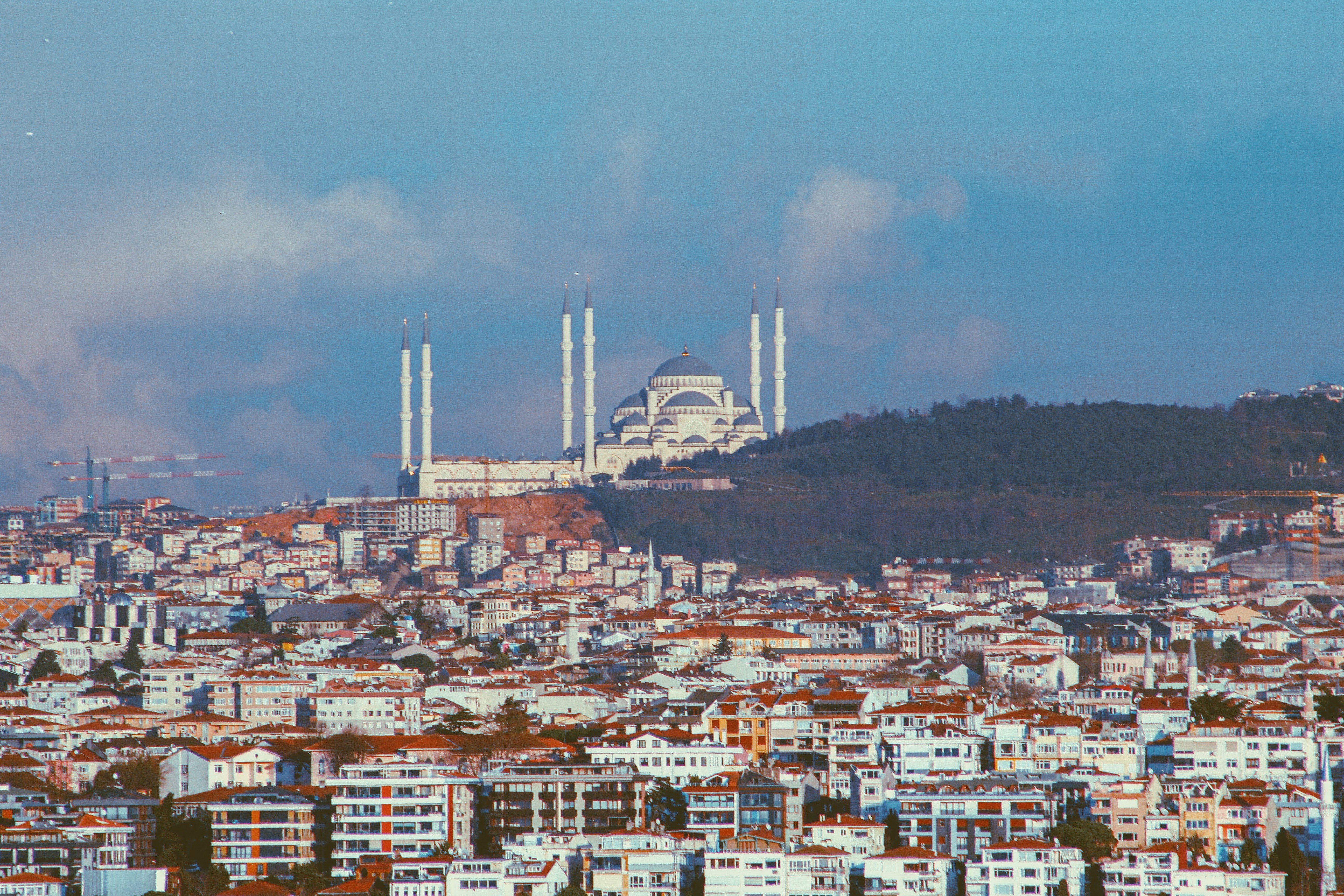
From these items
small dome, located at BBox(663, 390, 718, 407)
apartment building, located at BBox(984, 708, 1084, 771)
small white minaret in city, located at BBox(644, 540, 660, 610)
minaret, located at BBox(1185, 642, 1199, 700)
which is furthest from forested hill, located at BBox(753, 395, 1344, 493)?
apartment building, located at BBox(984, 708, 1084, 771)

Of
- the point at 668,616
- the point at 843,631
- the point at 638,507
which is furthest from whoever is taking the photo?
the point at 638,507

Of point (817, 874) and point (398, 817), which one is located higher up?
point (398, 817)

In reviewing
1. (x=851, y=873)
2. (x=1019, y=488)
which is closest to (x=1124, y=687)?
(x=851, y=873)

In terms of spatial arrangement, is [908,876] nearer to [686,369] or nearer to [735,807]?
[735,807]

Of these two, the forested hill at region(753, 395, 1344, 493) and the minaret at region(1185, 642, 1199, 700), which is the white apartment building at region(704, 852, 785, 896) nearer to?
the minaret at region(1185, 642, 1199, 700)

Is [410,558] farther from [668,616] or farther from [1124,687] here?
[1124,687]

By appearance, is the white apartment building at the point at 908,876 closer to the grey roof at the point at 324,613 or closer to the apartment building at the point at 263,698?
the apartment building at the point at 263,698

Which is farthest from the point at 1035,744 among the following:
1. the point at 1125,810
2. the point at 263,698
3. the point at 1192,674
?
the point at 263,698
